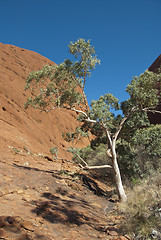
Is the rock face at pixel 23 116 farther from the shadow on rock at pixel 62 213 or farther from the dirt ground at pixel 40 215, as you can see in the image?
the shadow on rock at pixel 62 213

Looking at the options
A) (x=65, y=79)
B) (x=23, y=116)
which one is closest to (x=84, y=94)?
(x=65, y=79)

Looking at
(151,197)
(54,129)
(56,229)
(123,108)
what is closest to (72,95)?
(123,108)

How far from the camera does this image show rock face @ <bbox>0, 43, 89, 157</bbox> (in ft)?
73.0

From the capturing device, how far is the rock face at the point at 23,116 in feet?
73.0

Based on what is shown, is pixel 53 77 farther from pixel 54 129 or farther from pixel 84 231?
pixel 54 129

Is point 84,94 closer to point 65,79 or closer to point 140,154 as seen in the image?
point 65,79

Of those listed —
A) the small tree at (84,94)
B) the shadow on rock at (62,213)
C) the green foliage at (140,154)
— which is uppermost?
the small tree at (84,94)

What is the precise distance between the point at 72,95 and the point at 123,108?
121 inches

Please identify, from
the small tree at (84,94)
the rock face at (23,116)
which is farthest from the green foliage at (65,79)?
the rock face at (23,116)

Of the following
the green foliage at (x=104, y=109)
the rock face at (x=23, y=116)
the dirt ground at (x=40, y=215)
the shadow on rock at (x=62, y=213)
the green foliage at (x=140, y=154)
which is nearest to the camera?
the dirt ground at (x=40, y=215)

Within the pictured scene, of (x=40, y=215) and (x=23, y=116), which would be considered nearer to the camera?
(x=40, y=215)

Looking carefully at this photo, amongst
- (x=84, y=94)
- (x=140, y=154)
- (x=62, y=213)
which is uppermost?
(x=84, y=94)

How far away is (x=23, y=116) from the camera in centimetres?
2694

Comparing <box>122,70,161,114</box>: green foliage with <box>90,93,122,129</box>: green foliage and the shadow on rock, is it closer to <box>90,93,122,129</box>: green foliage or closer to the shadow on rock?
<box>90,93,122,129</box>: green foliage
